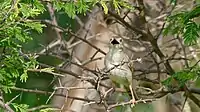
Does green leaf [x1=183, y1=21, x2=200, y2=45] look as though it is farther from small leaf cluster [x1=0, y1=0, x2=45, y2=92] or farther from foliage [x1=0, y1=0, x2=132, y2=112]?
small leaf cluster [x1=0, y1=0, x2=45, y2=92]

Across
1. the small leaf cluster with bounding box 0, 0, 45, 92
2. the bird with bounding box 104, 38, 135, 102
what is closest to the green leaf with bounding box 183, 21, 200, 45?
the bird with bounding box 104, 38, 135, 102

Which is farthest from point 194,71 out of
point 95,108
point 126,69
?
point 95,108

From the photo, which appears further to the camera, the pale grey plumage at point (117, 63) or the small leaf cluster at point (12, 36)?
the pale grey plumage at point (117, 63)

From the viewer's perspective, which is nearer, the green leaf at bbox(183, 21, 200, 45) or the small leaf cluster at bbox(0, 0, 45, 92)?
the small leaf cluster at bbox(0, 0, 45, 92)

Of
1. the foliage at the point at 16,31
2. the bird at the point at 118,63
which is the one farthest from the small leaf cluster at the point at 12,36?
the bird at the point at 118,63

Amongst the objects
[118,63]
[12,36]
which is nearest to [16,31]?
[12,36]

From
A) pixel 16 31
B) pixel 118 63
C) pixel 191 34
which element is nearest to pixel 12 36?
pixel 16 31

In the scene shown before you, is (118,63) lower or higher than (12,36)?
lower

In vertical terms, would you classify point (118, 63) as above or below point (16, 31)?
below

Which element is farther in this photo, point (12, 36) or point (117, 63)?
point (117, 63)

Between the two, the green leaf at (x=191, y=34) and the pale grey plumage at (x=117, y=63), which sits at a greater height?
the green leaf at (x=191, y=34)

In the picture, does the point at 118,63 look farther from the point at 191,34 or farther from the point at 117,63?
the point at 191,34

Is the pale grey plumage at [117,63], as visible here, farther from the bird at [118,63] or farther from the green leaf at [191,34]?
the green leaf at [191,34]

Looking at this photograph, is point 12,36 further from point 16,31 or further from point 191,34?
point 191,34
